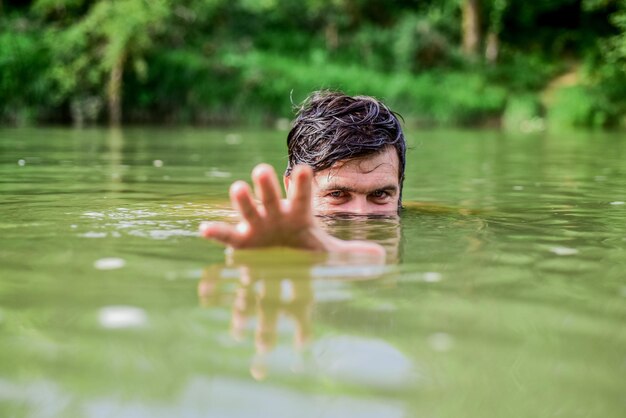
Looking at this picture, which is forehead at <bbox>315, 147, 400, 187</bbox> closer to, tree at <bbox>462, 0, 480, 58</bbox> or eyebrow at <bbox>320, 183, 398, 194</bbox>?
eyebrow at <bbox>320, 183, 398, 194</bbox>

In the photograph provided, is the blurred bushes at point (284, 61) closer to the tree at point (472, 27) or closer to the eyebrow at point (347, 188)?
the tree at point (472, 27)

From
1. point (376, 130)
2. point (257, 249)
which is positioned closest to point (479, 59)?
point (376, 130)

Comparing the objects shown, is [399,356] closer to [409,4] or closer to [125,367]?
[125,367]

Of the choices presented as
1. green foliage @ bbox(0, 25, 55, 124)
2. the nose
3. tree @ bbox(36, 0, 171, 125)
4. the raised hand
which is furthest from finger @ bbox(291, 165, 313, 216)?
tree @ bbox(36, 0, 171, 125)

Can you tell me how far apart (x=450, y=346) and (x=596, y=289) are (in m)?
0.88

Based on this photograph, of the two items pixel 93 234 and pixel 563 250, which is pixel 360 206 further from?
pixel 93 234

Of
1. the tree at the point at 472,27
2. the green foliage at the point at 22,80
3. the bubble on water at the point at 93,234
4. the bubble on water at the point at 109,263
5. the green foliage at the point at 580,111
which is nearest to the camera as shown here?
the bubble on water at the point at 109,263

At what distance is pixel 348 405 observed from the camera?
1.53m

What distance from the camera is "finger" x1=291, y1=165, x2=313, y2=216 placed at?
236cm

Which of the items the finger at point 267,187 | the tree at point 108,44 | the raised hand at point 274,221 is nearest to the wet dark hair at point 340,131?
the raised hand at point 274,221

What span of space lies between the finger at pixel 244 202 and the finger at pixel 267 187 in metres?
0.04

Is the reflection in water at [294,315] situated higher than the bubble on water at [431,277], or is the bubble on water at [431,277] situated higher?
the reflection in water at [294,315]

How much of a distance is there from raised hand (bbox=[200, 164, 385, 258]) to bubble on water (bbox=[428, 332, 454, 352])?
66 centimetres

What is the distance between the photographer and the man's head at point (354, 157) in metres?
4.27
